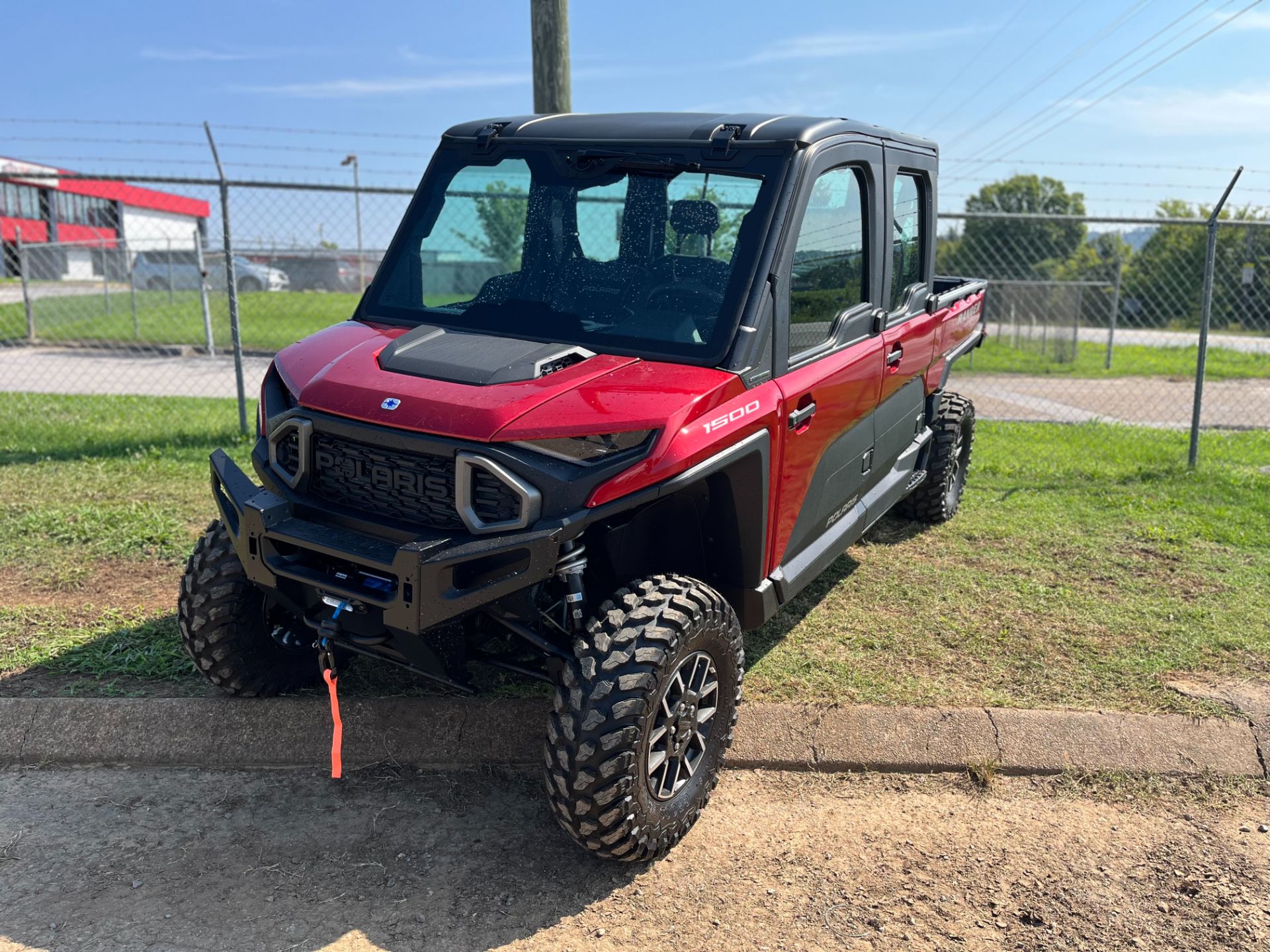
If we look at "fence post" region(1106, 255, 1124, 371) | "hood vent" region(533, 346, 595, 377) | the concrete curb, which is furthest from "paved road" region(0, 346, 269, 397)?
"fence post" region(1106, 255, 1124, 371)

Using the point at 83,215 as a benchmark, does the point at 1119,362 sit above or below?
below

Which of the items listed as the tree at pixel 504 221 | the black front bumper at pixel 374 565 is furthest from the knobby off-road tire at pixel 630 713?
the tree at pixel 504 221

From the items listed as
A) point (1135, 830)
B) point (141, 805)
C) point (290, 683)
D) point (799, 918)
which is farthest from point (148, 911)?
point (1135, 830)

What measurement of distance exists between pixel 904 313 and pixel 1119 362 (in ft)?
47.8

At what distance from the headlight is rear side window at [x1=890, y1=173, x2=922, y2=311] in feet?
6.60

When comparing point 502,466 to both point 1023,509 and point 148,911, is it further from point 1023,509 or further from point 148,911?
point 1023,509

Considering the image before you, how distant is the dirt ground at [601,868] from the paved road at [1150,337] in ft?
43.8

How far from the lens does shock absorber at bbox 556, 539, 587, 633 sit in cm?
309

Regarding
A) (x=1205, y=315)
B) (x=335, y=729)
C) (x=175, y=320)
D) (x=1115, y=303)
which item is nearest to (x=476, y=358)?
(x=335, y=729)

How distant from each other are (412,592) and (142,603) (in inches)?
108

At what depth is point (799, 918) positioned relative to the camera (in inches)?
121

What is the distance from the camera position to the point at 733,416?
131 inches

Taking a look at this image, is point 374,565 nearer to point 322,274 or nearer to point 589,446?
point 589,446

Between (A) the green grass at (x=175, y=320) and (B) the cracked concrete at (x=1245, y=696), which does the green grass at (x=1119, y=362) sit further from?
(B) the cracked concrete at (x=1245, y=696)
